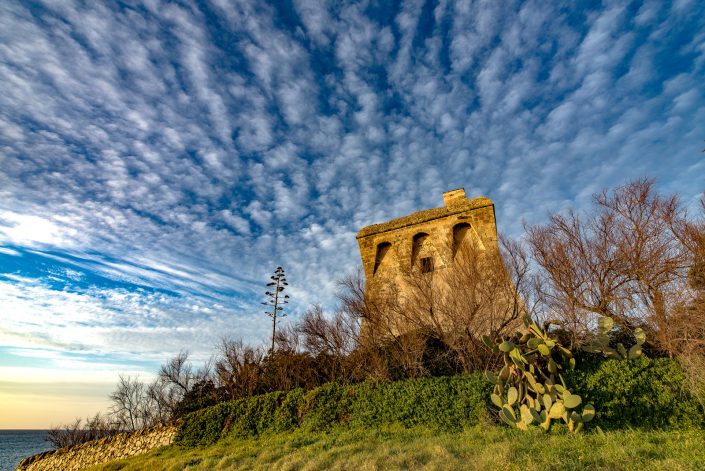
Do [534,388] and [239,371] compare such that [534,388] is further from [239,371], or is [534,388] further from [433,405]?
[239,371]

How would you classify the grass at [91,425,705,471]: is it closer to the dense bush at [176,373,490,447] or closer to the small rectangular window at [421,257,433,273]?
the dense bush at [176,373,490,447]

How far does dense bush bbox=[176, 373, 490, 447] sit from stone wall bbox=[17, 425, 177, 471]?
1.94 metres

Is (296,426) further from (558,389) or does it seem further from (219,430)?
(558,389)

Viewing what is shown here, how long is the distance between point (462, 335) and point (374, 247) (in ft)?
33.0

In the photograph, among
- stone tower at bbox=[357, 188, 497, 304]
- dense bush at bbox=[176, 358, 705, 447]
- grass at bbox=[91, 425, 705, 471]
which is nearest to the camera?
grass at bbox=[91, 425, 705, 471]

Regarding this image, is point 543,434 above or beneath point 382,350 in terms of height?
beneath

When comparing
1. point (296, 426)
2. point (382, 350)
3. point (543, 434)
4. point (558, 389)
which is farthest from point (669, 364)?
point (296, 426)

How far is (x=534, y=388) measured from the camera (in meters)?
7.97

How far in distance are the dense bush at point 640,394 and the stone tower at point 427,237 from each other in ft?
30.9

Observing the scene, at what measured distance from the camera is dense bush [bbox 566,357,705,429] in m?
7.57

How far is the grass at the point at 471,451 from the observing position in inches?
213

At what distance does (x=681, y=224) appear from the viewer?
36.1 feet

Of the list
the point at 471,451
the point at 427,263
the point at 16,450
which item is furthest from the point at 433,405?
the point at 16,450

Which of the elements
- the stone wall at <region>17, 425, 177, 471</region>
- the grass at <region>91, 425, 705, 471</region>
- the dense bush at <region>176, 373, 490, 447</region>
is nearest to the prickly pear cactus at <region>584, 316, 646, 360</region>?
the grass at <region>91, 425, 705, 471</region>
